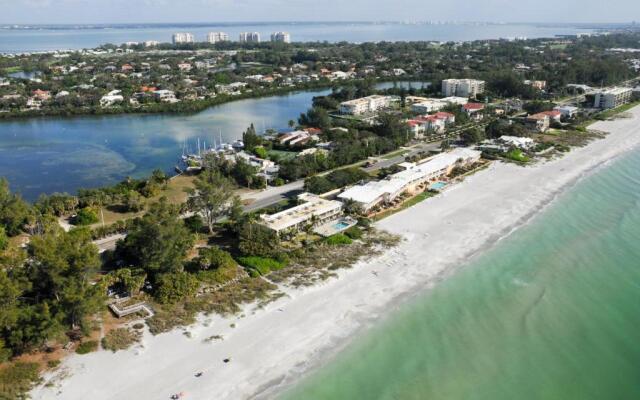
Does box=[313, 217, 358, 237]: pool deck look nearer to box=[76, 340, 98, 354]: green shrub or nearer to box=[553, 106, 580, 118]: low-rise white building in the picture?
box=[76, 340, 98, 354]: green shrub

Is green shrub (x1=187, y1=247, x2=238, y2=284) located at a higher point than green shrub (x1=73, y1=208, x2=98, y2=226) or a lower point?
lower

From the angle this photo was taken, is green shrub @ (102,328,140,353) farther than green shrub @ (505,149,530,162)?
No

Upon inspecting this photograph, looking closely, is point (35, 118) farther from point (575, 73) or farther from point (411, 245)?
point (575, 73)

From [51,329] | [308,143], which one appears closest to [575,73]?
[308,143]

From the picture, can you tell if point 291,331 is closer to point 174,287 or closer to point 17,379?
point 174,287

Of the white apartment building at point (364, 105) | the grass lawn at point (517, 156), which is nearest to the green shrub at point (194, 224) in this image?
the grass lawn at point (517, 156)

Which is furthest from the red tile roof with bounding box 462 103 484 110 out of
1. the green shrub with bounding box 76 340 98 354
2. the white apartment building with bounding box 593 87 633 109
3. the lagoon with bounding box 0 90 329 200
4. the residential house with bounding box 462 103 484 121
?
the green shrub with bounding box 76 340 98 354

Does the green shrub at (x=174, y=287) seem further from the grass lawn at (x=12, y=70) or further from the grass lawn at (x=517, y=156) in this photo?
the grass lawn at (x=12, y=70)

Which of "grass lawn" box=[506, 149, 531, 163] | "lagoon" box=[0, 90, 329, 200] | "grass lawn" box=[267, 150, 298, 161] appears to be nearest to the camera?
"lagoon" box=[0, 90, 329, 200]
